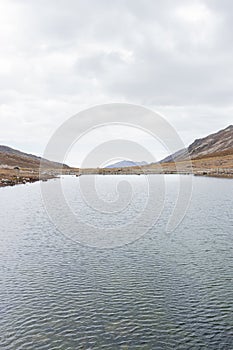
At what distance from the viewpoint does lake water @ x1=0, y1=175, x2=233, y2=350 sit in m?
21.1

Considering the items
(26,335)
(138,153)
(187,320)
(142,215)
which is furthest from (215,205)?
(138,153)

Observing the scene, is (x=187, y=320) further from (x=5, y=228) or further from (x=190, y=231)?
(x=5, y=228)

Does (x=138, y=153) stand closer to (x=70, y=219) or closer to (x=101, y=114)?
(x=101, y=114)

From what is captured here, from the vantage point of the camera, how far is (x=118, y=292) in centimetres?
2761

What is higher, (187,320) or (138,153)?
(138,153)

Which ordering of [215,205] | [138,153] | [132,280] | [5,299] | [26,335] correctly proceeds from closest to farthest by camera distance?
[26,335], [5,299], [132,280], [215,205], [138,153]

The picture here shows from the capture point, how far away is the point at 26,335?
21.3 metres

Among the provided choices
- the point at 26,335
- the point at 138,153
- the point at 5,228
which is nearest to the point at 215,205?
the point at 5,228

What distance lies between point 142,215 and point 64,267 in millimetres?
30733

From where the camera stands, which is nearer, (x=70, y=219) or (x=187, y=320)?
(x=187, y=320)

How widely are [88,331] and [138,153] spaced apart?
123 metres

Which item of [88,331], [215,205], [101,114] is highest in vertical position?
[101,114]

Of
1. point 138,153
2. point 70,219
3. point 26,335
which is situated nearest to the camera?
point 26,335

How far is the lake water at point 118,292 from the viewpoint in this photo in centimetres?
2108
